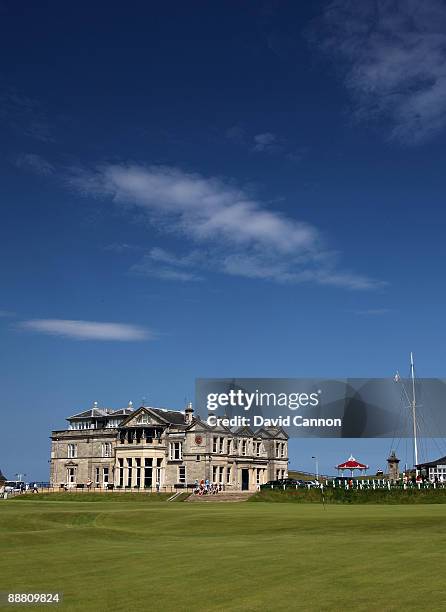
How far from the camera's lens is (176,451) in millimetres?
100438

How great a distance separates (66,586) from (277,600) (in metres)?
5.83

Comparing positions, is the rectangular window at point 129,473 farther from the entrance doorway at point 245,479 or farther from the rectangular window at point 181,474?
the entrance doorway at point 245,479

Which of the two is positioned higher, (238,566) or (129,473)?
(129,473)

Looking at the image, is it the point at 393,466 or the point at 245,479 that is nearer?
the point at 393,466

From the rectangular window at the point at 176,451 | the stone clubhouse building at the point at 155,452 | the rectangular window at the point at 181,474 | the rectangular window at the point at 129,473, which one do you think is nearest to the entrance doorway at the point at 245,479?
the stone clubhouse building at the point at 155,452

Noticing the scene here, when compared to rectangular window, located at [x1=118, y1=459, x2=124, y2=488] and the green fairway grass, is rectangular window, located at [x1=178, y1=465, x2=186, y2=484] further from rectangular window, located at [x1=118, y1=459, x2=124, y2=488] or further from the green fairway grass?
the green fairway grass

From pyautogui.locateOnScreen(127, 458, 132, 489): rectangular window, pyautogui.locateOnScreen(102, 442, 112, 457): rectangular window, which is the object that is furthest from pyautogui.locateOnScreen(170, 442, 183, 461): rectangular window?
pyautogui.locateOnScreen(102, 442, 112, 457): rectangular window

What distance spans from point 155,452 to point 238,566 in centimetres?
7922

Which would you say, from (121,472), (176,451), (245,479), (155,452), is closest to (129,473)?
(121,472)

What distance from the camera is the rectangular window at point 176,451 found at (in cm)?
9988

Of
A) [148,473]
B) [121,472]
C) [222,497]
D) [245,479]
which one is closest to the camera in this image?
[222,497]

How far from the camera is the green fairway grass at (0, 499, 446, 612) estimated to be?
58.5 feet

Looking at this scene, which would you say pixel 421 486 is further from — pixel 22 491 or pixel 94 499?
pixel 22 491

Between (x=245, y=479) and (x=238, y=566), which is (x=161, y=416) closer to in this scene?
(x=245, y=479)
